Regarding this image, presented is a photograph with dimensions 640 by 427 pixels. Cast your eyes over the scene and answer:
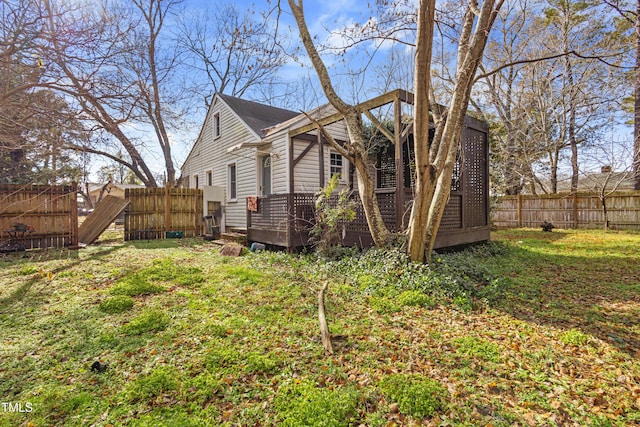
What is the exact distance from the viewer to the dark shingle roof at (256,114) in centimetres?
1139

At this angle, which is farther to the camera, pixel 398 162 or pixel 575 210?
pixel 575 210

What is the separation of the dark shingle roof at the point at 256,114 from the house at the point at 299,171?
2.2 inches

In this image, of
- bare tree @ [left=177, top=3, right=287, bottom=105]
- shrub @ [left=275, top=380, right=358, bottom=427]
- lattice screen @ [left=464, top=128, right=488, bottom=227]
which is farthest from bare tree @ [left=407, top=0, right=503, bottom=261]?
bare tree @ [left=177, top=3, right=287, bottom=105]

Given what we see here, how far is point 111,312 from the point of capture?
379cm

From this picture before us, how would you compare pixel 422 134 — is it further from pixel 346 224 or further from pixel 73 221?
pixel 73 221

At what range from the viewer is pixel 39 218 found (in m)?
8.33


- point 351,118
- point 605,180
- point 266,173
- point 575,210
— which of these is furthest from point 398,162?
point 575,210

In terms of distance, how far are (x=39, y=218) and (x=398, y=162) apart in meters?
9.85

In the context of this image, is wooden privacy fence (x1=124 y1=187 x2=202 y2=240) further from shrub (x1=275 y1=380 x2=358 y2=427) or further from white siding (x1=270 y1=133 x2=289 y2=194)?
shrub (x1=275 y1=380 x2=358 y2=427)

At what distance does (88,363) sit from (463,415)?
3.16 meters

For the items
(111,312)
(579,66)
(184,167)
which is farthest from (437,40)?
(184,167)

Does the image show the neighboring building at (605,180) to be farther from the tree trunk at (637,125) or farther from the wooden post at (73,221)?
the wooden post at (73,221)

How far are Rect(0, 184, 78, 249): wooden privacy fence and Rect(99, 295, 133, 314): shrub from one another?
5353 mm

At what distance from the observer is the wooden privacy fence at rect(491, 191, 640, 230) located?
38.8 ft
